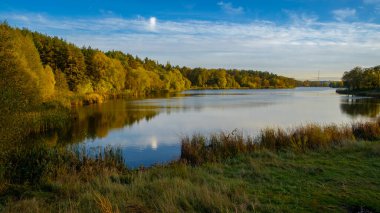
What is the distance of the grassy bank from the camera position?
5.39 m

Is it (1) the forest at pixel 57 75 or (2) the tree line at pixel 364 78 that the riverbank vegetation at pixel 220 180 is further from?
(2) the tree line at pixel 364 78

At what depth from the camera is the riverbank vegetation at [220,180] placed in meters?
5.50

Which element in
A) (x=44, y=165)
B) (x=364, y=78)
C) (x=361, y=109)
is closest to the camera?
(x=44, y=165)

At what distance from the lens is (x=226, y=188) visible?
6.18 metres

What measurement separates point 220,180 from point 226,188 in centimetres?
101

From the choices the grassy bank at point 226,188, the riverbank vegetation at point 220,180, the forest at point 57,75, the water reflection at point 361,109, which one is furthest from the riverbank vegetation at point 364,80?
the grassy bank at point 226,188

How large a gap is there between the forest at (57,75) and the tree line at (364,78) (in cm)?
5735

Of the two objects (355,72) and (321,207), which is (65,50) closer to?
(321,207)

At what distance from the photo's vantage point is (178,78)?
121m

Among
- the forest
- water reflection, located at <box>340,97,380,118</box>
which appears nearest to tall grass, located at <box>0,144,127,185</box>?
the forest

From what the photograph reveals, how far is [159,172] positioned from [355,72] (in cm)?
9851

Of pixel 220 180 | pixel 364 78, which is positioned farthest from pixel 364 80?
pixel 220 180

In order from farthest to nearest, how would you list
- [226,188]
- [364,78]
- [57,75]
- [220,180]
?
[364,78] < [57,75] < [220,180] < [226,188]

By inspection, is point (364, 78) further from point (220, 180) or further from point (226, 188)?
point (226, 188)
